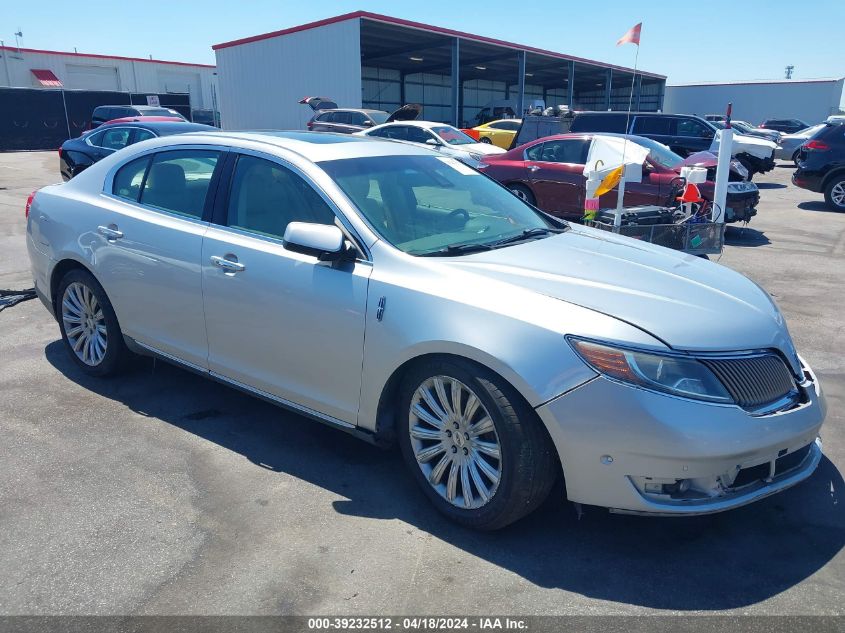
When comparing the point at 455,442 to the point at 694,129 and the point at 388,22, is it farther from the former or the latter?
the point at 388,22

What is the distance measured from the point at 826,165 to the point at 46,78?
→ 46.7 meters

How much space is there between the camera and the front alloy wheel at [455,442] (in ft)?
10.1

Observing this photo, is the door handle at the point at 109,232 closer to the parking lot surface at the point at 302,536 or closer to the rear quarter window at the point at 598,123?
the parking lot surface at the point at 302,536

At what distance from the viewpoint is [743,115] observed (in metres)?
55.0

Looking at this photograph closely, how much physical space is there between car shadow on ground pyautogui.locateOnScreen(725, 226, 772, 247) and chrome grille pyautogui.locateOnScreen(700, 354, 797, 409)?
8282mm

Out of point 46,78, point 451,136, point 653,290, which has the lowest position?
point 451,136

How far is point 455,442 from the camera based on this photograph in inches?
126

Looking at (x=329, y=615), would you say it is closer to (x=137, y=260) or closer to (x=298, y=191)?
(x=298, y=191)

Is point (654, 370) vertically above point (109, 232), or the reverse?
point (109, 232)

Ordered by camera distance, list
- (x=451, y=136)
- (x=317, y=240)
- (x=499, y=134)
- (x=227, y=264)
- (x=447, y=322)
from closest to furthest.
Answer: (x=447, y=322), (x=317, y=240), (x=227, y=264), (x=451, y=136), (x=499, y=134)

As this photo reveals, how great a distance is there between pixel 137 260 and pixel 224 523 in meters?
1.88

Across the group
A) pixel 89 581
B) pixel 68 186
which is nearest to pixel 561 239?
pixel 89 581

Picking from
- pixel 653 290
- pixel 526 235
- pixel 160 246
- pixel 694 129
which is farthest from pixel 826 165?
pixel 160 246

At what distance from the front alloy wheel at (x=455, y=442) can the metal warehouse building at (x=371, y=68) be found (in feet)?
86.0
